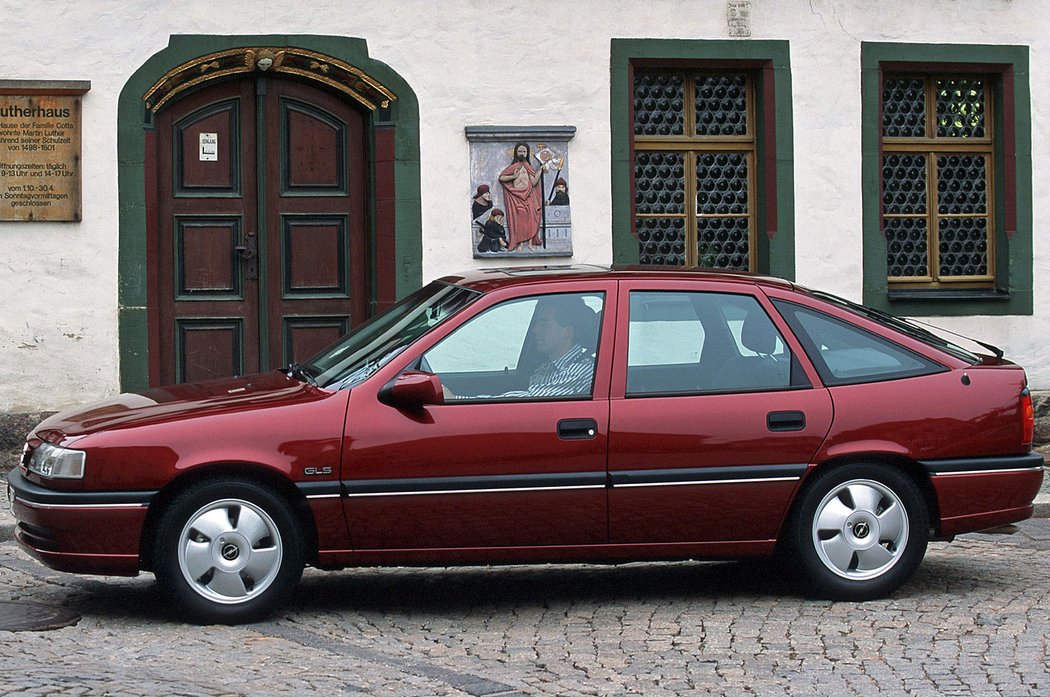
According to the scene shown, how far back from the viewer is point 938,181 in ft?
45.6

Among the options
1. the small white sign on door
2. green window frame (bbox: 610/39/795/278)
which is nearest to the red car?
the small white sign on door

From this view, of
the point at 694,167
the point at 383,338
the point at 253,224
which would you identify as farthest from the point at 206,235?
the point at 383,338

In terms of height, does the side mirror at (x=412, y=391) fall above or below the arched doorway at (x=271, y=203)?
below

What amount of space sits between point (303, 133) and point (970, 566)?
20.9 ft

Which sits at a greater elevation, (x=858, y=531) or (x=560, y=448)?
(x=560, y=448)

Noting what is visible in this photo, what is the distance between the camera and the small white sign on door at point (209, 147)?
12555 millimetres

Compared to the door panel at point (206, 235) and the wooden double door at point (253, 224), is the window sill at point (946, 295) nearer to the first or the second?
the wooden double door at point (253, 224)

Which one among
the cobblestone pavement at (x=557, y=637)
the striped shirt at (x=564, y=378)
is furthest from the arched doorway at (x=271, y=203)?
the striped shirt at (x=564, y=378)

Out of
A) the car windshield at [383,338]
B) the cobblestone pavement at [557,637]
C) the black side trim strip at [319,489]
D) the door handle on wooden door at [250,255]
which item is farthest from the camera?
the door handle on wooden door at [250,255]

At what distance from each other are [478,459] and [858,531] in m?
1.75

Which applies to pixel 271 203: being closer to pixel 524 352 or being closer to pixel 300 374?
pixel 300 374

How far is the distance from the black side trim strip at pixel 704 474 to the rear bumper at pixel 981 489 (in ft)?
2.19

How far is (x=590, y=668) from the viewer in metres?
6.14

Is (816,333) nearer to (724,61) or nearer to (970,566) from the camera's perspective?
(970,566)
